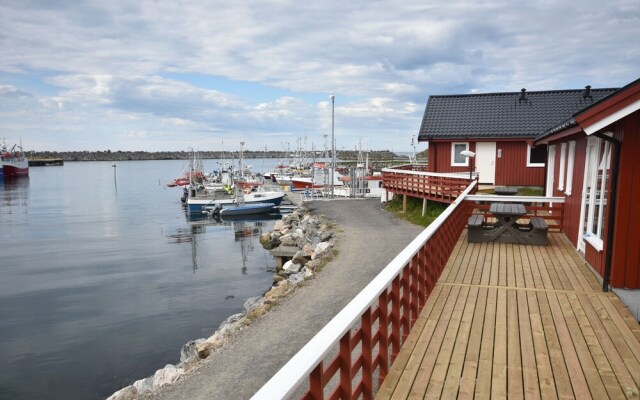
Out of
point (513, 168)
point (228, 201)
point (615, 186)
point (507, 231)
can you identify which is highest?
point (615, 186)

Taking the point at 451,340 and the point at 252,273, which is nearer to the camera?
the point at 451,340

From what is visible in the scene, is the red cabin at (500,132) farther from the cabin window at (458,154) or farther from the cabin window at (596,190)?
the cabin window at (596,190)

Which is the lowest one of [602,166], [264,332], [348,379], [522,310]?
[264,332]

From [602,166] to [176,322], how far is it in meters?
12.9

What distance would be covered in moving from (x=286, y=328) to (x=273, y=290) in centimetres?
489

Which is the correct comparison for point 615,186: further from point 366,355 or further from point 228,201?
point 228,201

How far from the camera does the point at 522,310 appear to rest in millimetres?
5707

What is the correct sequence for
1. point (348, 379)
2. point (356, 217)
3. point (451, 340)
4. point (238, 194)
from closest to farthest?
point (348, 379) → point (451, 340) → point (356, 217) → point (238, 194)

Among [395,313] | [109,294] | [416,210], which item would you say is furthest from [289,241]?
[395,313]

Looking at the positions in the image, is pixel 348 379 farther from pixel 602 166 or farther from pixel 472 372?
pixel 602 166

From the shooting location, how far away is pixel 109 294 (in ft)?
62.2

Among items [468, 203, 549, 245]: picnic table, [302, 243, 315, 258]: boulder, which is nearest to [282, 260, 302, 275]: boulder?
[302, 243, 315, 258]: boulder

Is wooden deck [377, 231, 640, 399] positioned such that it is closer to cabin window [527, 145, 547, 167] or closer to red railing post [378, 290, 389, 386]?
red railing post [378, 290, 389, 386]

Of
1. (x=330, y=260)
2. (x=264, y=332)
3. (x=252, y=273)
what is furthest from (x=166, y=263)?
(x=264, y=332)
